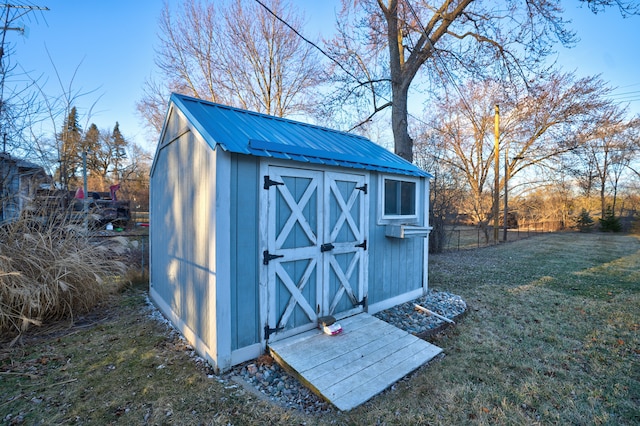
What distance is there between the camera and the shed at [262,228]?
289cm

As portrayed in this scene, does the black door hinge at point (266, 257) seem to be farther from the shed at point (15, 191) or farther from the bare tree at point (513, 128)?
the bare tree at point (513, 128)

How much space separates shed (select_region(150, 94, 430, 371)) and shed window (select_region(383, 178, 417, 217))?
0.10 ft

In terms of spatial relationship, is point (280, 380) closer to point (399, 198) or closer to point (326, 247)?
point (326, 247)

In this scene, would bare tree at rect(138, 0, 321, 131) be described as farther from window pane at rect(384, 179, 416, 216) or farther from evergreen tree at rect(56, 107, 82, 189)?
window pane at rect(384, 179, 416, 216)

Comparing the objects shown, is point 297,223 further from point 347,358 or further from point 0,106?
point 0,106

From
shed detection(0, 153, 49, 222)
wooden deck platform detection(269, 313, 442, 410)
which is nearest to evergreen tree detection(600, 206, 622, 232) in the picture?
wooden deck platform detection(269, 313, 442, 410)

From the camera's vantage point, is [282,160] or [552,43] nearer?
[282,160]

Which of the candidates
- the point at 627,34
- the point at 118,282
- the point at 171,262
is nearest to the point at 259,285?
the point at 171,262

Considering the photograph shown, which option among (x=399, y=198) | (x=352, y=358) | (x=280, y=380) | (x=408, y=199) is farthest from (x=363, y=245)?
(x=280, y=380)

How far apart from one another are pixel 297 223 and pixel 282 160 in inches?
29.6

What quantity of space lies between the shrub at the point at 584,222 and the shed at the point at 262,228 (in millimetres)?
24812

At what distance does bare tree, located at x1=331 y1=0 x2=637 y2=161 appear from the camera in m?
7.75

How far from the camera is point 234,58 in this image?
1291cm

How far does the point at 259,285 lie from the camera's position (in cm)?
308
